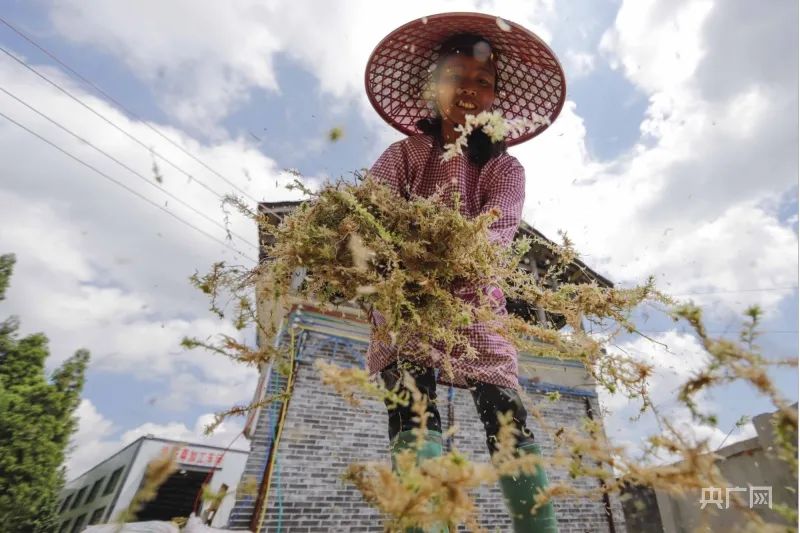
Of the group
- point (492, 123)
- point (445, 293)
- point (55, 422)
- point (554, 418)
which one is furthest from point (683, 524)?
point (55, 422)

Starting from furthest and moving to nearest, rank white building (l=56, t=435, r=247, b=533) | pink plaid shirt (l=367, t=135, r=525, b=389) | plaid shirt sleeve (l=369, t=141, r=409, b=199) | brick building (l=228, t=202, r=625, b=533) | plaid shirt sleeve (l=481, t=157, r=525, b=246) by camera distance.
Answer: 1. white building (l=56, t=435, r=247, b=533)
2. brick building (l=228, t=202, r=625, b=533)
3. plaid shirt sleeve (l=369, t=141, r=409, b=199)
4. plaid shirt sleeve (l=481, t=157, r=525, b=246)
5. pink plaid shirt (l=367, t=135, r=525, b=389)

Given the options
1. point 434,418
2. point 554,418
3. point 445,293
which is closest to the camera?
point 445,293

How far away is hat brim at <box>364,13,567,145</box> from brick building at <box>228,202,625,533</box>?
1805 millimetres

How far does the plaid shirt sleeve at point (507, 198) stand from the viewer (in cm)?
191

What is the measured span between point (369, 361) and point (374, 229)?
703mm

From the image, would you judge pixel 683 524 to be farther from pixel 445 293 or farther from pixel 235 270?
pixel 235 270

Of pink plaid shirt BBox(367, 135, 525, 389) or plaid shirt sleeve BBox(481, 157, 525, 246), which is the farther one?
plaid shirt sleeve BBox(481, 157, 525, 246)

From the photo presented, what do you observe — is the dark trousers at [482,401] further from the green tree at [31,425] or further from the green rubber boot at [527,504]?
the green tree at [31,425]

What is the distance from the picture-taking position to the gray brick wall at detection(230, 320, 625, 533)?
14.0ft

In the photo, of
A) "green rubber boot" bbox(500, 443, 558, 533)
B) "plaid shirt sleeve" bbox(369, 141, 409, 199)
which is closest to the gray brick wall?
"green rubber boot" bbox(500, 443, 558, 533)

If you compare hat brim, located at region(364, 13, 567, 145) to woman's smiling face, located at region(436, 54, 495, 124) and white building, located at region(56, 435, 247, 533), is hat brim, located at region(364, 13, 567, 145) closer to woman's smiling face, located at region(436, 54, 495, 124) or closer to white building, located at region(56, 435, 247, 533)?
woman's smiling face, located at region(436, 54, 495, 124)

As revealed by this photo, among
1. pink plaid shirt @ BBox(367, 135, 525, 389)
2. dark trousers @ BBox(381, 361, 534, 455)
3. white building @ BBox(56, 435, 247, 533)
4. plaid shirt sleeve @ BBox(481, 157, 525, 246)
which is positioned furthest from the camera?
white building @ BBox(56, 435, 247, 533)

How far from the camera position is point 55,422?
34.8 feet

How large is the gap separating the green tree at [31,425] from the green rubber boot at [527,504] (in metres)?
12.3
